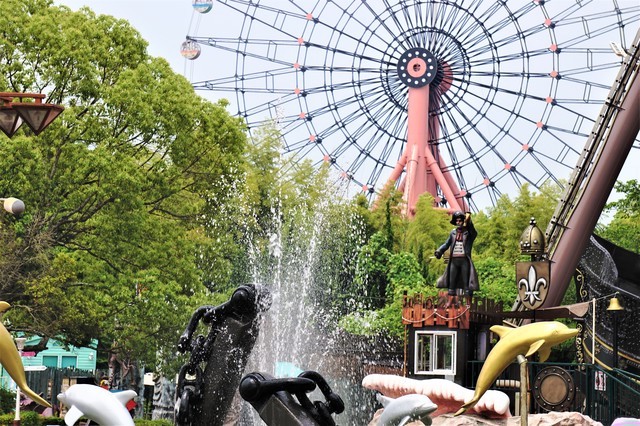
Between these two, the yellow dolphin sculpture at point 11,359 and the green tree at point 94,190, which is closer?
the yellow dolphin sculpture at point 11,359

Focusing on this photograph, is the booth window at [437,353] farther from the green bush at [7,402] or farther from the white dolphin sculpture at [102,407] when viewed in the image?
the green bush at [7,402]

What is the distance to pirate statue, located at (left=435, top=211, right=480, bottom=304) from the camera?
18.8 meters

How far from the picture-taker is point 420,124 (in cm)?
4878

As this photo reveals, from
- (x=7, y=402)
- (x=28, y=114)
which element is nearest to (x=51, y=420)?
(x=7, y=402)

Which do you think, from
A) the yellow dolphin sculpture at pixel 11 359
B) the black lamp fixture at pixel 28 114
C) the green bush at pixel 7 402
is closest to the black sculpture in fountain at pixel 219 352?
the yellow dolphin sculpture at pixel 11 359

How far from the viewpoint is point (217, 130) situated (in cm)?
3306

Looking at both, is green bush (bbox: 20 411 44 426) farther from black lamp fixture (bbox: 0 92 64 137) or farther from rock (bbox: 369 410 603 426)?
rock (bbox: 369 410 603 426)

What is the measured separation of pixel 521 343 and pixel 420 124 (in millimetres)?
39381

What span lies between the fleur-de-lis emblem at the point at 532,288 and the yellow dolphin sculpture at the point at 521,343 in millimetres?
7734

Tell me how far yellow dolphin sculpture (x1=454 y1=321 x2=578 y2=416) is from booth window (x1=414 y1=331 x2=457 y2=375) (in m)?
8.31

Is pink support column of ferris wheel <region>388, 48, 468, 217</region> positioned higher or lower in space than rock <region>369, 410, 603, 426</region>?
higher

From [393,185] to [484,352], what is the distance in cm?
2788

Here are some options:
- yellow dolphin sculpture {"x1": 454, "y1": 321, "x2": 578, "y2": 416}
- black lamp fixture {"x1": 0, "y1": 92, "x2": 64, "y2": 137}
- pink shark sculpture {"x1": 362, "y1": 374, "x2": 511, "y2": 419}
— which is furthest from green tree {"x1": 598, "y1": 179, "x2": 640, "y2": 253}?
yellow dolphin sculpture {"x1": 454, "y1": 321, "x2": 578, "y2": 416}

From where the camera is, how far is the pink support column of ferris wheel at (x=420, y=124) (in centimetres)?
4841
